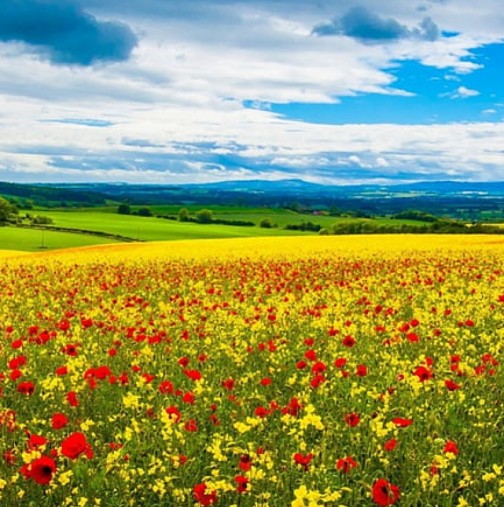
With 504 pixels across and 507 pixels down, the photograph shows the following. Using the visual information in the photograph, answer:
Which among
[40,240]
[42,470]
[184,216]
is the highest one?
[184,216]

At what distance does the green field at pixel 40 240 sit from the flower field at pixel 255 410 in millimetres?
53964

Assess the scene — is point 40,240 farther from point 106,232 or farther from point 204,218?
point 204,218

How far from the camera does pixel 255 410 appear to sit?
6016 mm

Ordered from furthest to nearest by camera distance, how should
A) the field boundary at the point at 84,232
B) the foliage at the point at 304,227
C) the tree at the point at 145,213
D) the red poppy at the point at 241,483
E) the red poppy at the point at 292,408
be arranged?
the tree at the point at 145,213 → the foliage at the point at 304,227 → the field boundary at the point at 84,232 → the red poppy at the point at 292,408 → the red poppy at the point at 241,483

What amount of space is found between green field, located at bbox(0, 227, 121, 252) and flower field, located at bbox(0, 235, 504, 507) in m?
54.0

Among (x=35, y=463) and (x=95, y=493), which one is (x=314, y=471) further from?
(x=35, y=463)

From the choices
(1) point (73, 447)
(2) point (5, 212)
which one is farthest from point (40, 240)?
(1) point (73, 447)

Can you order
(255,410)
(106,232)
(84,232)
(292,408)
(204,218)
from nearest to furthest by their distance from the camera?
(292,408) → (255,410) → (106,232) → (84,232) → (204,218)

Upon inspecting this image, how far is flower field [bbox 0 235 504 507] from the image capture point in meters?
4.79

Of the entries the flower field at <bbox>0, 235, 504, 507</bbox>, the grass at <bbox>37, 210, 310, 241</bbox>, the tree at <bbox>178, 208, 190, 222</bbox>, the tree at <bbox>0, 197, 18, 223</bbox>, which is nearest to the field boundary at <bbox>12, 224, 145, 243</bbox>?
the grass at <bbox>37, 210, 310, 241</bbox>

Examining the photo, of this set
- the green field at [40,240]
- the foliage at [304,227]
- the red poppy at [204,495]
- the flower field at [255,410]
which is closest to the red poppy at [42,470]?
the flower field at [255,410]

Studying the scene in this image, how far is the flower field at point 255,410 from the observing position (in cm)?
479

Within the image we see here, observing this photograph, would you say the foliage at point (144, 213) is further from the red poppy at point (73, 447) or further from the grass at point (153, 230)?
the red poppy at point (73, 447)

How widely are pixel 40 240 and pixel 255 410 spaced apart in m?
67.3
